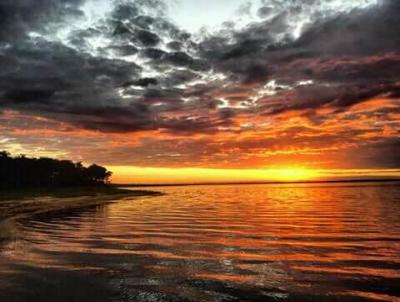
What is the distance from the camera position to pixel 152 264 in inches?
725

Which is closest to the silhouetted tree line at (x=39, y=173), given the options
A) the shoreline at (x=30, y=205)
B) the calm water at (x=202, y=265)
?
the shoreline at (x=30, y=205)

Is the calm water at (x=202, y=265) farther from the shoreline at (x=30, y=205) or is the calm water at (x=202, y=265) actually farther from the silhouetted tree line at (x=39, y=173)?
the silhouetted tree line at (x=39, y=173)

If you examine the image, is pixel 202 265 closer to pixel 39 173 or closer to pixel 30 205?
pixel 30 205

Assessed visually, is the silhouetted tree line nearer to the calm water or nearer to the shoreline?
the shoreline

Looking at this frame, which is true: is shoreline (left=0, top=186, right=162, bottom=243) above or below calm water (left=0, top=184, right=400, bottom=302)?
above

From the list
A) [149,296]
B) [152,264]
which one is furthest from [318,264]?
[149,296]

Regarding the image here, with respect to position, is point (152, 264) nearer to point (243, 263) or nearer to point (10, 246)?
point (243, 263)

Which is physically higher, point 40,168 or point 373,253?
point 40,168

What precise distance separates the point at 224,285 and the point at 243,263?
408 cm

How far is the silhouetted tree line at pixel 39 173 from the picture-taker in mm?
138625

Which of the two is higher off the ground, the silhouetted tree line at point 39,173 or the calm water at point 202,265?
the silhouetted tree line at point 39,173

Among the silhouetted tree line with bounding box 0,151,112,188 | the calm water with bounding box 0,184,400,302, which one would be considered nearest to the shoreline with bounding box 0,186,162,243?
the calm water with bounding box 0,184,400,302

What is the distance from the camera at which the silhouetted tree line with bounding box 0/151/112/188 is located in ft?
455

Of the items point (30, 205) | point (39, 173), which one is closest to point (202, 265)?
point (30, 205)
